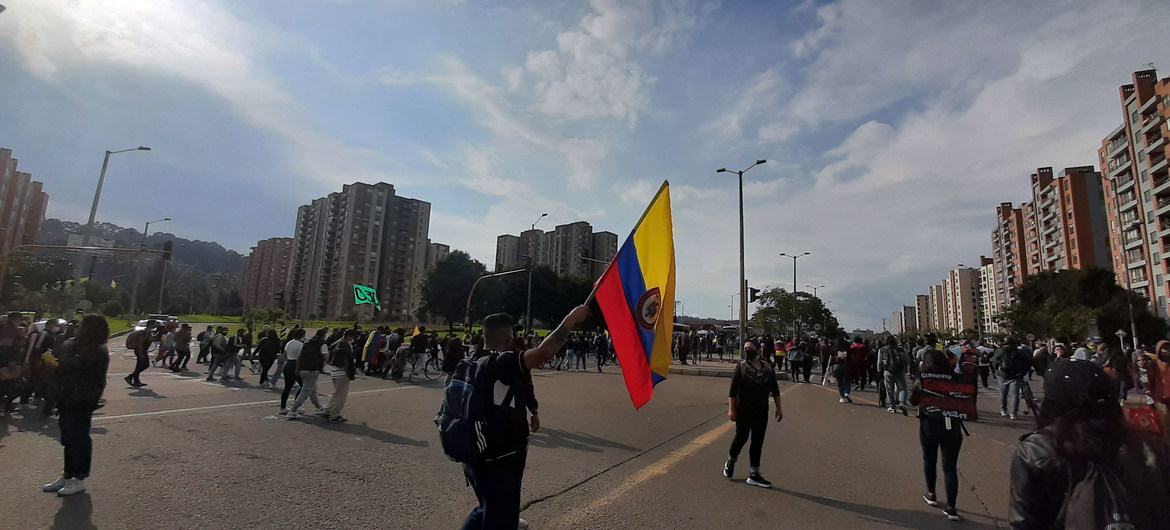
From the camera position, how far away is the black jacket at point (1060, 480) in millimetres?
1812

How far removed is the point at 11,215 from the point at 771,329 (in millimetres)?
73730

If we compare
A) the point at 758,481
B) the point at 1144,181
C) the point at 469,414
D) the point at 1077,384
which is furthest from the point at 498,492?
the point at 1144,181

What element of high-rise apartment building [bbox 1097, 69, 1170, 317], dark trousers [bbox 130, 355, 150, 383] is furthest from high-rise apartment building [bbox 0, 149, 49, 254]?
high-rise apartment building [bbox 1097, 69, 1170, 317]

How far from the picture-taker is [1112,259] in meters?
66.2

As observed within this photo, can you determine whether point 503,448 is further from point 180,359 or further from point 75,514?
point 180,359

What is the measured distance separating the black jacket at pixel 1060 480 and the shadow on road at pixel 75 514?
19.9 feet

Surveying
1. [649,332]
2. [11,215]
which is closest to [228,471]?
[649,332]

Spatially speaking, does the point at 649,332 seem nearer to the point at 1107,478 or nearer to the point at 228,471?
the point at 1107,478

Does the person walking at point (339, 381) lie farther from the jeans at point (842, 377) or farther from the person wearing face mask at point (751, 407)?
the jeans at point (842, 377)

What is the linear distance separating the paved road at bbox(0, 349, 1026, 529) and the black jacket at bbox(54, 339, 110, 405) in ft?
2.89

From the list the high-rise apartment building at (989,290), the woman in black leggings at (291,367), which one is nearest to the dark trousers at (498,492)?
the woman in black leggings at (291,367)

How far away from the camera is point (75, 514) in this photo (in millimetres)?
4406

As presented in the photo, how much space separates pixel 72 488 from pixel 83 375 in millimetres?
1021

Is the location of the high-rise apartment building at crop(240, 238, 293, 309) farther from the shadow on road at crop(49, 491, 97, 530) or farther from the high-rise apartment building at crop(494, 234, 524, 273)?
the shadow on road at crop(49, 491, 97, 530)
